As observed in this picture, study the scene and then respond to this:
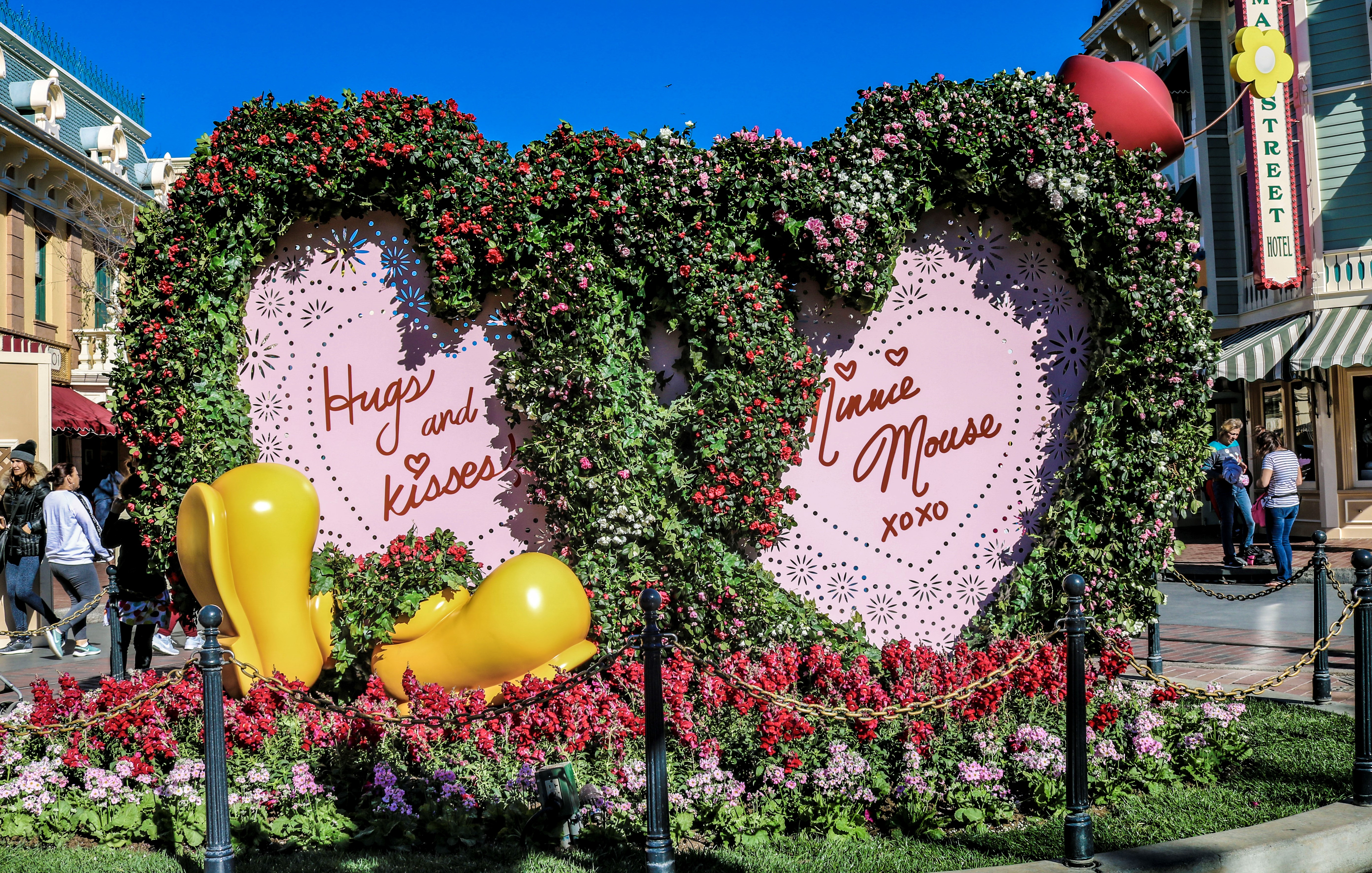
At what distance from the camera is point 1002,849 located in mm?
4219

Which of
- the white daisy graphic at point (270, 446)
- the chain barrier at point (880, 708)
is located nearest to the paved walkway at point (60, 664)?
the white daisy graphic at point (270, 446)

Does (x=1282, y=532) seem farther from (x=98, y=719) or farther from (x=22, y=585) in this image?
(x=22, y=585)

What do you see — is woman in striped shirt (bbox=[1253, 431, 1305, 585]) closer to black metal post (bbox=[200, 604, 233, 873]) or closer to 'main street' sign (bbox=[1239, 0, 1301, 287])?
'main street' sign (bbox=[1239, 0, 1301, 287])

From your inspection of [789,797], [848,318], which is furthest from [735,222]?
[789,797]

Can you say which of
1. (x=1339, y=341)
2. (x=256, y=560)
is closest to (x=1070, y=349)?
(x=256, y=560)

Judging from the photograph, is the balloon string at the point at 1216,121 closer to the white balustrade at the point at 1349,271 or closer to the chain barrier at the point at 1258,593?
the chain barrier at the point at 1258,593

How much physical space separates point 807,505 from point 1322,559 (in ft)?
10.6

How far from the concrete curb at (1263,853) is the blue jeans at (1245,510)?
32.5ft

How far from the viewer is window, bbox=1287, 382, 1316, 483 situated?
1764 cm

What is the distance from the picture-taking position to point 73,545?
911cm

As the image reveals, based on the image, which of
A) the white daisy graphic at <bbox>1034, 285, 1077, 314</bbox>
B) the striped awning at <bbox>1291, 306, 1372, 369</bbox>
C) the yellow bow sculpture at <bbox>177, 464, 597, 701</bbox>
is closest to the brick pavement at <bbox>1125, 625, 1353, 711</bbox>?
the white daisy graphic at <bbox>1034, 285, 1077, 314</bbox>

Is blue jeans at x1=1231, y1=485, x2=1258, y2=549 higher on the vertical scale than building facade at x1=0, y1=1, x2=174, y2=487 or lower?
lower

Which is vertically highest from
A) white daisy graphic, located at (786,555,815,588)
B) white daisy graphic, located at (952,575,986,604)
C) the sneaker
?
white daisy graphic, located at (786,555,815,588)

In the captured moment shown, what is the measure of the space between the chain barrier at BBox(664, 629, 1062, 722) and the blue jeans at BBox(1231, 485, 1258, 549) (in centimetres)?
994
